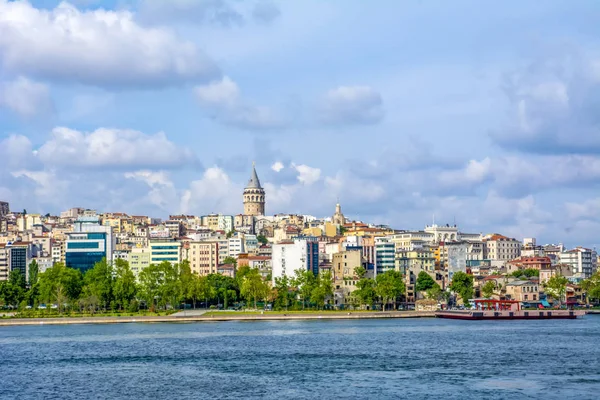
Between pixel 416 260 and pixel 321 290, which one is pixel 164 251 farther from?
pixel 321 290

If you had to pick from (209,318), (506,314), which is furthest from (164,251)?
(506,314)

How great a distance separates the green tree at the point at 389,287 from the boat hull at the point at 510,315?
7844 millimetres

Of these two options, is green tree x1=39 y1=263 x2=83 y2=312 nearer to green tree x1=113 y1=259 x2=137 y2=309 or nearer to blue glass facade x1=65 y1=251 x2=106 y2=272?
green tree x1=113 y1=259 x2=137 y2=309

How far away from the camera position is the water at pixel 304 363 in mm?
48406

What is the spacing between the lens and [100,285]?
12400 centimetres

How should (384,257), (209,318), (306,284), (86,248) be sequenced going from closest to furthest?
(209,318) → (306,284) → (384,257) → (86,248)

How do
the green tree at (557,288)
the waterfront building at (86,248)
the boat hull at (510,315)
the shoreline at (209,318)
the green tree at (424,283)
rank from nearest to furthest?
the shoreline at (209,318)
the boat hull at (510,315)
the green tree at (557,288)
the green tree at (424,283)
the waterfront building at (86,248)

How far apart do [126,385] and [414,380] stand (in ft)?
A: 47.6

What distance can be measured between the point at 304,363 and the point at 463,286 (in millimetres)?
86600

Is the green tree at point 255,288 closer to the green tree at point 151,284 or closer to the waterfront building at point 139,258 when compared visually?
the green tree at point 151,284

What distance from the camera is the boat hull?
4697 inches

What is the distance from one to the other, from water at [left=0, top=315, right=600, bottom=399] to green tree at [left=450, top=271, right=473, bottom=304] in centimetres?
4736

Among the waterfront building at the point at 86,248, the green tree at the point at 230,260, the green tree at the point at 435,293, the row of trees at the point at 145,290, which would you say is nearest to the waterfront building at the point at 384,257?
the green tree at the point at 435,293

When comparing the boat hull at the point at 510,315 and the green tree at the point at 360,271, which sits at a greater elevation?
the green tree at the point at 360,271
